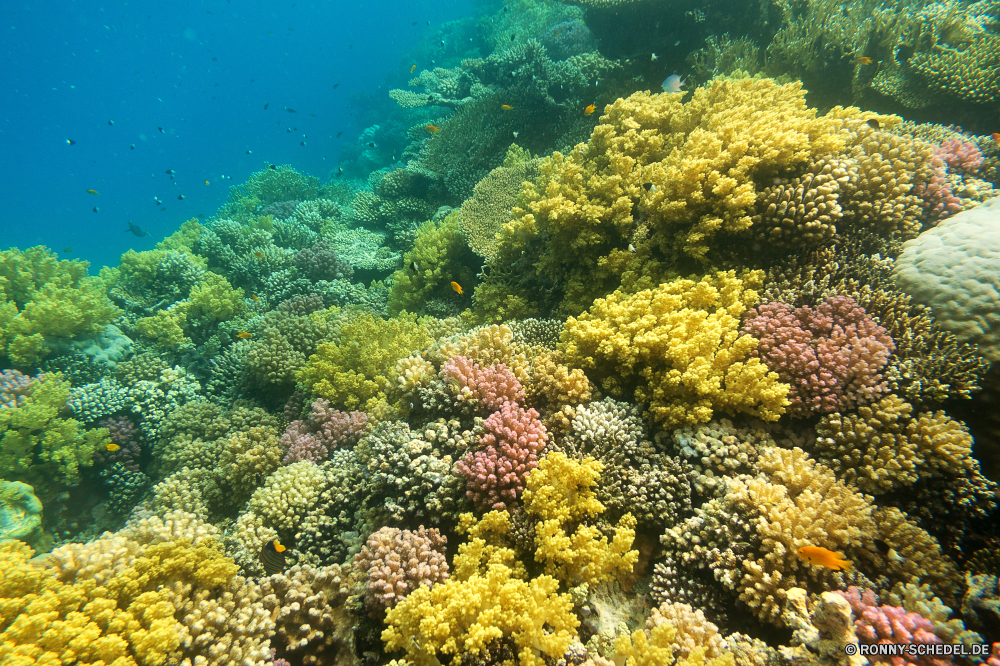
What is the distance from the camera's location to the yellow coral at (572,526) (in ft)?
9.34

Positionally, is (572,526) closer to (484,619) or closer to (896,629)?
(484,619)

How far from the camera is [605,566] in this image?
2.87 metres

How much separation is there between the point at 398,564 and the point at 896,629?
3.14 meters

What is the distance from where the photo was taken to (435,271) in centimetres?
707

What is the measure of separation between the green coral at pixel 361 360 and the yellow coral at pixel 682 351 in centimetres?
255

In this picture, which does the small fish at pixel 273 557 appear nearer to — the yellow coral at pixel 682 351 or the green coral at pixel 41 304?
the yellow coral at pixel 682 351

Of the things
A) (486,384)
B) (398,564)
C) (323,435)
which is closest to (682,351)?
(486,384)

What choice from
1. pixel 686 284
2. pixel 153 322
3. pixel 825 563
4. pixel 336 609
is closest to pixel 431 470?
pixel 336 609

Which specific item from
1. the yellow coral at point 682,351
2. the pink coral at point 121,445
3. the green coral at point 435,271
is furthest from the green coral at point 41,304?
the yellow coral at point 682,351

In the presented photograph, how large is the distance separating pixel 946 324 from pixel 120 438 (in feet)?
36.9

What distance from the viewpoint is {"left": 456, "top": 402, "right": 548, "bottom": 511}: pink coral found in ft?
10.9

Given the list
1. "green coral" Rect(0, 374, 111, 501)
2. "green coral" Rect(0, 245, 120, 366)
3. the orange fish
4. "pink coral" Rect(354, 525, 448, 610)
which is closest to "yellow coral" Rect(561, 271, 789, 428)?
the orange fish

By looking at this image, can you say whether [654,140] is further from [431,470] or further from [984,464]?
[431,470]

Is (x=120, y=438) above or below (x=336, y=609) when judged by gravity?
above
